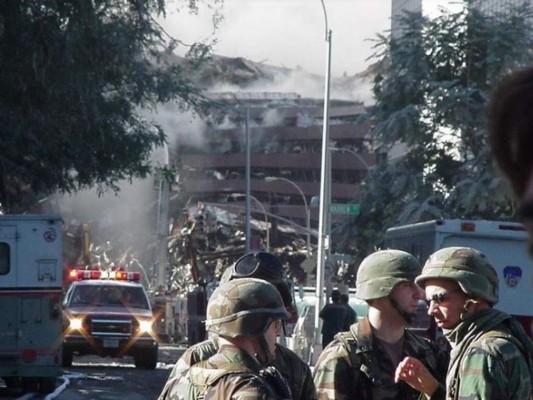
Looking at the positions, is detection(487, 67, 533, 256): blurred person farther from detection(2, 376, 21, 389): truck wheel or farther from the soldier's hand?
detection(2, 376, 21, 389): truck wheel

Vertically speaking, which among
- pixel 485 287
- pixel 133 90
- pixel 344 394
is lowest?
pixel 344 394

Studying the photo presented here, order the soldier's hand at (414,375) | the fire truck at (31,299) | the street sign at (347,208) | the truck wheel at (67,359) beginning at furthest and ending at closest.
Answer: the street sign at (347,208) → the truck wheel at (67,359) → the fire truck at (31,299) → the soldier's hand at (414,375)

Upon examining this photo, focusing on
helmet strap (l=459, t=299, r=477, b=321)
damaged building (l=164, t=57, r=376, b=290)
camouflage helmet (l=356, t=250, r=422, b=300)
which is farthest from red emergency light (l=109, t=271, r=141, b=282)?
damaged building (l=164, t=57, r=376, b=290)

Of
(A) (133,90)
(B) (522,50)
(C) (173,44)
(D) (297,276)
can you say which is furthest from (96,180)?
(D) (297,276)

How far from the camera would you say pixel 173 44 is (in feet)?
76.8

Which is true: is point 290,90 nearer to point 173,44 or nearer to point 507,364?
point 173,44

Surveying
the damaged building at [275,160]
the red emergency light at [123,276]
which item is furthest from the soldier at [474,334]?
the damaged building at [275,160]

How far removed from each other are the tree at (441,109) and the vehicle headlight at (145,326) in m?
9.92

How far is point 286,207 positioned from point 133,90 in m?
101

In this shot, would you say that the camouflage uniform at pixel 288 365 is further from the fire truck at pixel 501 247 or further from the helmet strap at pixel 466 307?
the fire truck at pixel 501 247

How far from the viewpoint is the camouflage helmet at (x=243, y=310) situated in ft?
14.8

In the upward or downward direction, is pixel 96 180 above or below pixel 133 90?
below

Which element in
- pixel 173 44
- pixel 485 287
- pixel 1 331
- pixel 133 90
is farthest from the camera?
pixel 133 90

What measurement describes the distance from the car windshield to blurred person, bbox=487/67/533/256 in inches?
1086
